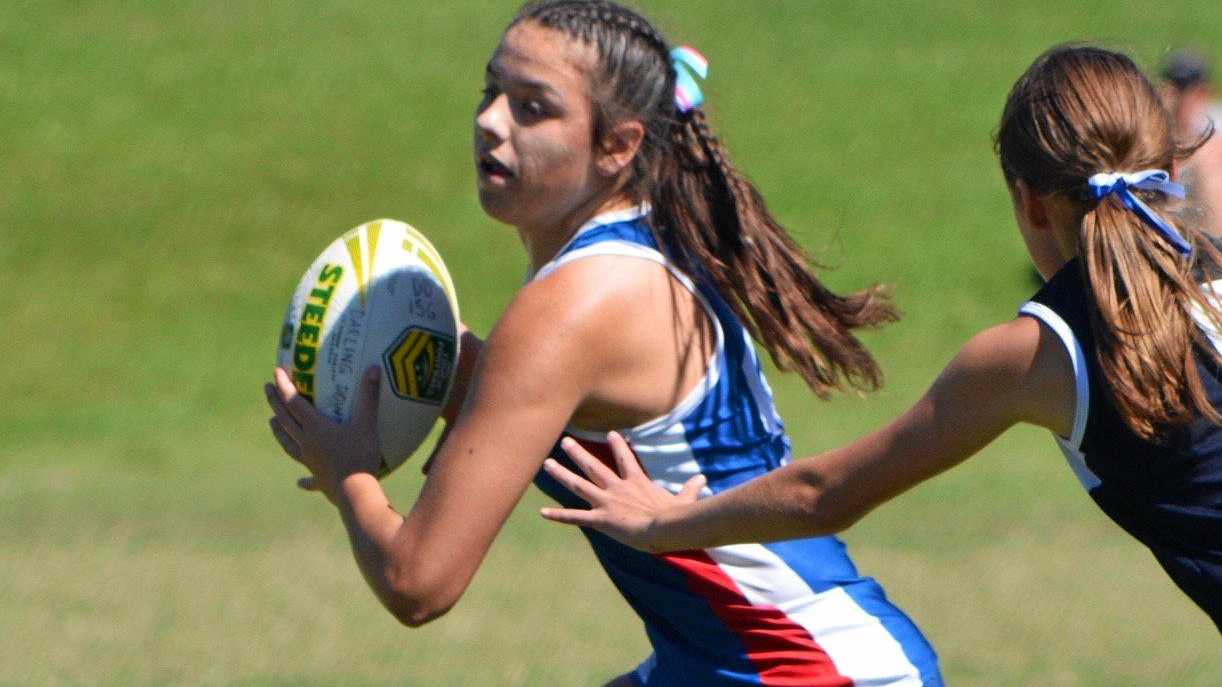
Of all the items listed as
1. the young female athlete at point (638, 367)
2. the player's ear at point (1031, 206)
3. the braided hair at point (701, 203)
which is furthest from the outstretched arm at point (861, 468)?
the braided hair at point (701, 203)

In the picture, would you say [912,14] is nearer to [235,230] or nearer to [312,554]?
[235,230]

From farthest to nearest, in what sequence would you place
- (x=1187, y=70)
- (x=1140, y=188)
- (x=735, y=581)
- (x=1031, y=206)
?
1. (x=1187, y=70)
2. (x=735, y=581)
3. (x=1031, y=206)
4. (x=1140, y=188)

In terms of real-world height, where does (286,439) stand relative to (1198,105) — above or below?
below

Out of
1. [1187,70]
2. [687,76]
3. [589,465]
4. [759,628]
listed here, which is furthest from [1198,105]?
[589,465]

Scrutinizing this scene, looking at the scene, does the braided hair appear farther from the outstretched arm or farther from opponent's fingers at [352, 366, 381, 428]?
opponent's fingers at [352, 366, 381, 428]

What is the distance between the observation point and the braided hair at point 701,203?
10.2 ft

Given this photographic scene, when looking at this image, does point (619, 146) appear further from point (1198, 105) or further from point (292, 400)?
point (1198, 105)

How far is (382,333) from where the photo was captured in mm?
3301

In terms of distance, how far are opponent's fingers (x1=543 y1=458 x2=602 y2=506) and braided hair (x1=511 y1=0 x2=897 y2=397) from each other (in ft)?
1.36

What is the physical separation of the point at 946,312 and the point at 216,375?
→ 16.7 feet

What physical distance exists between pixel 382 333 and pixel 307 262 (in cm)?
1024

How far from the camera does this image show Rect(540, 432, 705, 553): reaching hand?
283 cm

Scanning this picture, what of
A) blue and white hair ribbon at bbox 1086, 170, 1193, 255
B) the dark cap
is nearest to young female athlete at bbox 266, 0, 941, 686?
blue and white hair ribbon at bbox 1086, 170, 1193, 255

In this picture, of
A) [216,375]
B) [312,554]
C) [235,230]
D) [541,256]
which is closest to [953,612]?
[312,554]
